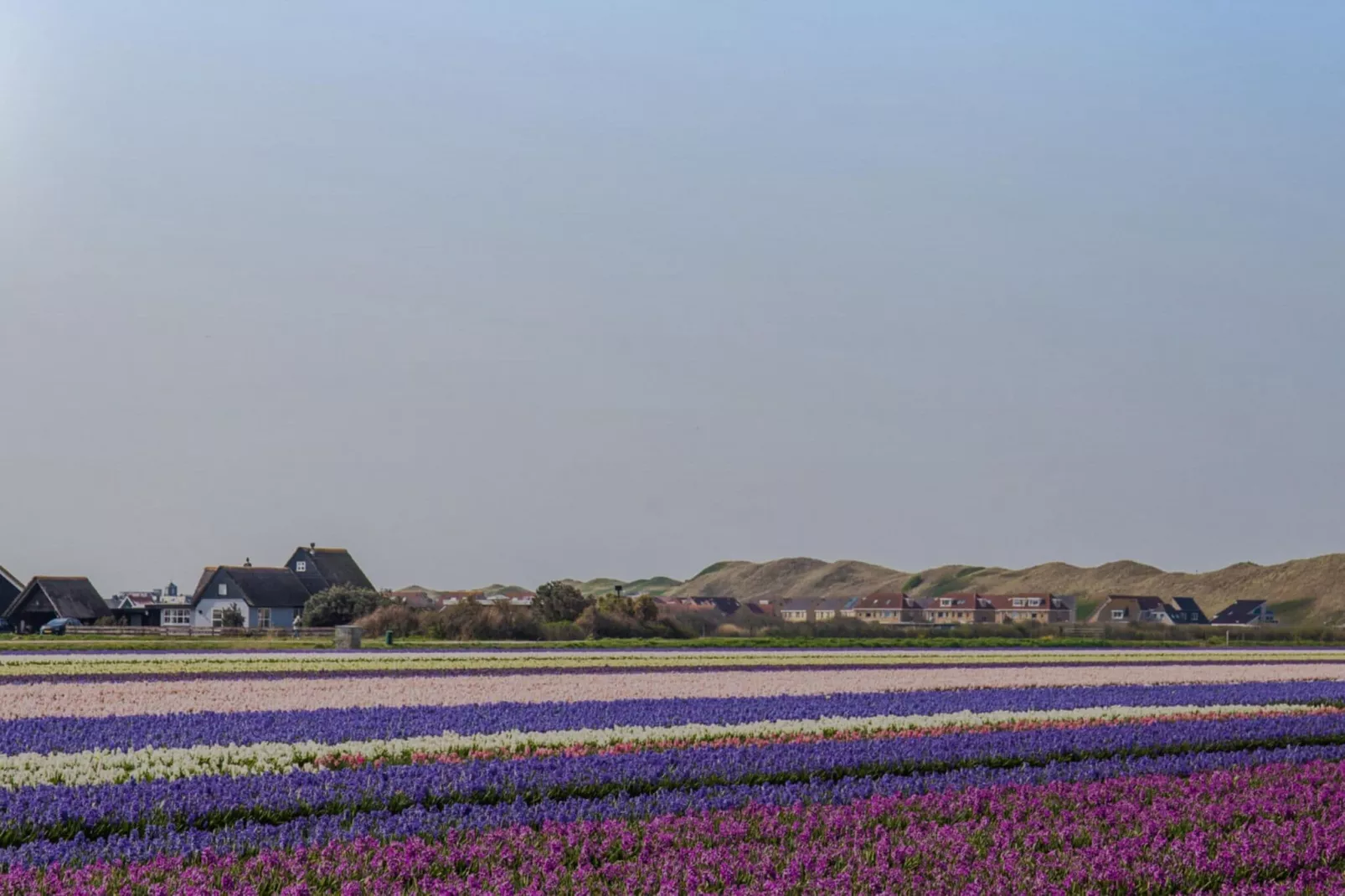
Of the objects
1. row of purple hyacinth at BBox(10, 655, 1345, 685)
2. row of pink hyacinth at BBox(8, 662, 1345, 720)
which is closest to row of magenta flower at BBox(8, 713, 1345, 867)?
row of pink hyacinth at BBox(8, 662, 1345, 720)

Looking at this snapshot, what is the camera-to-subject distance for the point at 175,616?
99.1m

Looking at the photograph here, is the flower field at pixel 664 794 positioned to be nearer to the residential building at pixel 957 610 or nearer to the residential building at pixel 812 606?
the residential building at pixel 957 610

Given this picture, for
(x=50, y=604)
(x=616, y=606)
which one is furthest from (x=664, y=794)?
(x=50, y=604)

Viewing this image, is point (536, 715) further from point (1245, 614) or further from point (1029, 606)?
point (1245, 614)

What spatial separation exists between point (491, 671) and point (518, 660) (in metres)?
6.41

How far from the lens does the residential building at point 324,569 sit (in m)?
94.0

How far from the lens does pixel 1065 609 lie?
153750 millimetres

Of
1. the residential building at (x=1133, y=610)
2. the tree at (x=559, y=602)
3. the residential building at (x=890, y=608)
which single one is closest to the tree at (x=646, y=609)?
the tree at (x=559, y=602)

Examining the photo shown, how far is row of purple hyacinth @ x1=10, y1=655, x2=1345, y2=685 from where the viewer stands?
112ft

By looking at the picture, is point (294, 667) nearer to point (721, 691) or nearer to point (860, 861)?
point (721, 691)

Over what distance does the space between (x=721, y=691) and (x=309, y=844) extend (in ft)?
65.4

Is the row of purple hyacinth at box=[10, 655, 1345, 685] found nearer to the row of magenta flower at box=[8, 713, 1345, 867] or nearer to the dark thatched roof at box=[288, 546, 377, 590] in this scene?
the row of magenta flower at box=[8, 713, 1345, 867]

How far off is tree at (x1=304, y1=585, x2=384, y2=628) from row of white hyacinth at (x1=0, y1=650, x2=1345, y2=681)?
24294mm

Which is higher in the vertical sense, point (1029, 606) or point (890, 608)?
point (1029, 606)
